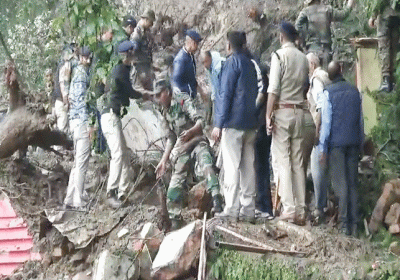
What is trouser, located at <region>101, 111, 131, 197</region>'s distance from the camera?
47.0 ft

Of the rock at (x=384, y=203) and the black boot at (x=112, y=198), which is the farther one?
the black boot at (x=112, y=198)

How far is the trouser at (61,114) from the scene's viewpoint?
15852mm

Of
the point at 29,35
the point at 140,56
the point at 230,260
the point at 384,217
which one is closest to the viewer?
the point at 230,260

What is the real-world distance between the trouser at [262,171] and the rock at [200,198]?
2.32ft

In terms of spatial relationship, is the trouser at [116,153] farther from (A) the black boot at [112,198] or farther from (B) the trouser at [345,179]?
(B) the trouser at [345,179]

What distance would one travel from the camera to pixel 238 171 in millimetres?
12469

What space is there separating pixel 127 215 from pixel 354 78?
160 inches

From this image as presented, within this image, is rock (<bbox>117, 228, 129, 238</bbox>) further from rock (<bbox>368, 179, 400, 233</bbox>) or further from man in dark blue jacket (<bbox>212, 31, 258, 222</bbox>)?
rock (<bbox>368, 179, 400, 233</bbox>)

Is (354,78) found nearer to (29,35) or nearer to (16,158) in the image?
(16,158)

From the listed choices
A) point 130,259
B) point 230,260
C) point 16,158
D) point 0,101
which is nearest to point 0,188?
point 16,158

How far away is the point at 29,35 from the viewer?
19.3 metres

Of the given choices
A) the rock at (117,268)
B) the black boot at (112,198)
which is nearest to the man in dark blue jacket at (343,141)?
the rock at (117,268)

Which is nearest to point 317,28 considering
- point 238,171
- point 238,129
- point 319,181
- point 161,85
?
point 161,85

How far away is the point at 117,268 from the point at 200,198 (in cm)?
157
